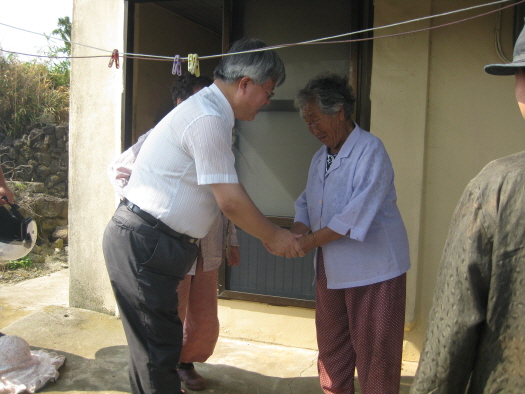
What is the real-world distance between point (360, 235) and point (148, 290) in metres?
1.00

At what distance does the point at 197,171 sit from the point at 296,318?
2.04 meters

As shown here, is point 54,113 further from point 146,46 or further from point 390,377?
point 390,377

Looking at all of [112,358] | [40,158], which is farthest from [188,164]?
[40,158]

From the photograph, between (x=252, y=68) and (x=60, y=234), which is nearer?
(x=252, y=68)

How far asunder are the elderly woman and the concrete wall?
6.92ft

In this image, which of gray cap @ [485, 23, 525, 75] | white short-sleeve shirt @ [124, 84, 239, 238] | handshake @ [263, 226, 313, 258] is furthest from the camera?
handshake @ [263, 226, 313, 258]

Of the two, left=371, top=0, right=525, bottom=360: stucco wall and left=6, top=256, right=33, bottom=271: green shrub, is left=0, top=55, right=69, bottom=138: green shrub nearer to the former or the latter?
left=6, top=256, right=33, bottom=271: green shrub

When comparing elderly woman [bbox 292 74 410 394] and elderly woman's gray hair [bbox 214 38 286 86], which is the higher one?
elderly woman's gray hair [bbox 214 38 286 86]

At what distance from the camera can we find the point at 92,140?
160 inches

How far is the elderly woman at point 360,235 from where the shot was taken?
2.30 meters

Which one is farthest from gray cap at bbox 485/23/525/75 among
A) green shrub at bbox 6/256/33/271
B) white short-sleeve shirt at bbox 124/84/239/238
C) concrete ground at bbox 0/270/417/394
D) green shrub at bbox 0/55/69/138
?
green shrub at bbox 0/55/69/138

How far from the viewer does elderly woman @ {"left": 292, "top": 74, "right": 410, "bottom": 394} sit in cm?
230

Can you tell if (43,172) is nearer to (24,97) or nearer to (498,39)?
(24,97)

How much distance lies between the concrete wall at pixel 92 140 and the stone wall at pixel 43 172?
306 centimetres
